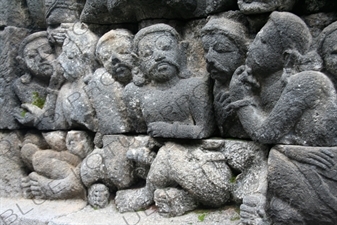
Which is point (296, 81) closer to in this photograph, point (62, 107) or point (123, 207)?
point (123, 207)

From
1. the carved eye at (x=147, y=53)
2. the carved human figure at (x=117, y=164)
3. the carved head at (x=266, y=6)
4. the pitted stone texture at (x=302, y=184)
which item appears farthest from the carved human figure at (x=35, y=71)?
the pitted stone texture at (x=302, y=184)

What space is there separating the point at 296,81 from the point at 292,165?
408mm

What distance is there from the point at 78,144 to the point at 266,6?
170cm

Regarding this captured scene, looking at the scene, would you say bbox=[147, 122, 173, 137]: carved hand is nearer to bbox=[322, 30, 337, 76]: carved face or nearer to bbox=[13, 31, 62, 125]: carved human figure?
bbox=[322, 30, 337, 76]: carved face

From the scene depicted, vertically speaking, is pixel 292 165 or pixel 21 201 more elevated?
pixel 292 165

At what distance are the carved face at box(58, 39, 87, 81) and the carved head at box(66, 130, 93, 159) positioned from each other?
1.40 ft

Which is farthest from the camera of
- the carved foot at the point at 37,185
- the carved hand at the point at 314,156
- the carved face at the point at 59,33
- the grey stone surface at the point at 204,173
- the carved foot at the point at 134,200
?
the carved face at the point at 59,33

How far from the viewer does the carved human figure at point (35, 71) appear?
3420 mm

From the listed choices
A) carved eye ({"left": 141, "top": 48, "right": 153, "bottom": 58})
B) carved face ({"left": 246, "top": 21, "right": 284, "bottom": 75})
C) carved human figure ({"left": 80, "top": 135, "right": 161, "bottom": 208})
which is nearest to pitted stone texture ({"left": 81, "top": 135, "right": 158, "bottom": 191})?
carved human figure ({"left": 80, "top": 135, "right": 161, "bottom": 208})

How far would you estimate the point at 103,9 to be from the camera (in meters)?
3.07

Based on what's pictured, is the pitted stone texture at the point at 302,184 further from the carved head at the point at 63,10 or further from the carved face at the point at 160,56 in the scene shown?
the carved head at the point at 63,10

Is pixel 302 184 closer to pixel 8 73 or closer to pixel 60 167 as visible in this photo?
pixel 60 167

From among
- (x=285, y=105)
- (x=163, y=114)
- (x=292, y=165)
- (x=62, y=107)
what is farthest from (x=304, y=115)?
(x=62, y=107)

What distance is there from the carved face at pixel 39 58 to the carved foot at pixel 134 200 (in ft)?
4.02
